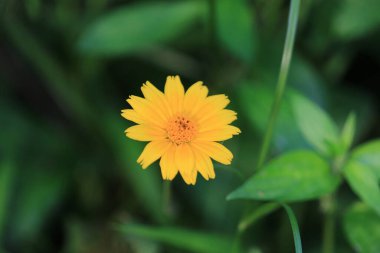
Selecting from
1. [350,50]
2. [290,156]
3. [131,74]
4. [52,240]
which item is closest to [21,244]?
[52,240]

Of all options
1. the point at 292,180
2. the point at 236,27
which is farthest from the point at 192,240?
the point at 236,27

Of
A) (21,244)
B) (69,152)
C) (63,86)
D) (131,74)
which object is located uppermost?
(131,74)

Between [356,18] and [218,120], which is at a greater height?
[356,18]

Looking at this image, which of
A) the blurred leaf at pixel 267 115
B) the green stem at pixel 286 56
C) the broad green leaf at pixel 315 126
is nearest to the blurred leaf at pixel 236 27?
the blurred leaf at pixel 267 115

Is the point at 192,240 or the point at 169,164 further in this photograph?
the point at 192,240

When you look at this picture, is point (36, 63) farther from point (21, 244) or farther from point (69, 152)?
point (21, 244)

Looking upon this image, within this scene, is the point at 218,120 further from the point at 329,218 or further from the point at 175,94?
the point at 329,218

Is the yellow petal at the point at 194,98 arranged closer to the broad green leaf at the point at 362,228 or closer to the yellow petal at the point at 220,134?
the yellow petal at the point at 220,134

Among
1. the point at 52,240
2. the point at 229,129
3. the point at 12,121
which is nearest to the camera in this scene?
the point at 229,129
